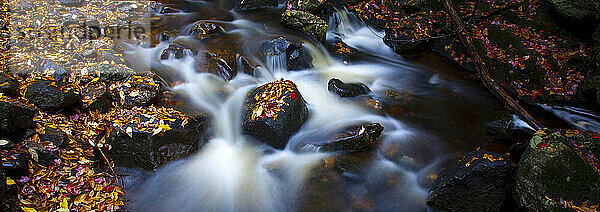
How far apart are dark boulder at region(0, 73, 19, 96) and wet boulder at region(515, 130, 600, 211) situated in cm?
727

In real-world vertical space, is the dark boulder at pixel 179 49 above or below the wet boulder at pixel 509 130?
above

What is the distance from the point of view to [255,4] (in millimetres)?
11016

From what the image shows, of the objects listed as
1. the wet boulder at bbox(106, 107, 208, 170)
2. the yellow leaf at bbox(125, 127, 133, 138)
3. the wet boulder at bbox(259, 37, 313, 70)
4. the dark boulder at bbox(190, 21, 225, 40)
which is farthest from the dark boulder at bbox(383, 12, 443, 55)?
the yellow leaf at bbox(125, 127, 133, 138)

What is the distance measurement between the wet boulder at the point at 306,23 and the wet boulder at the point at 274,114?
12.0ft

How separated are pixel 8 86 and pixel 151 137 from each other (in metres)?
2.16

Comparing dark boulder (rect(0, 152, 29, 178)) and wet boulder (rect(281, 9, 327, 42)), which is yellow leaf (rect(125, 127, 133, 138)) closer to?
dark boulder (rect(0, 152, 29, 178))

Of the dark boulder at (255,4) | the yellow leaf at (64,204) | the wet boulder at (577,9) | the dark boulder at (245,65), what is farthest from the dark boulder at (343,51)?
the yellow leaf at (64,204)

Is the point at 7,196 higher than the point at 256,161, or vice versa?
the point at 7,196

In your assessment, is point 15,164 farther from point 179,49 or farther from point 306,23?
point 306,23

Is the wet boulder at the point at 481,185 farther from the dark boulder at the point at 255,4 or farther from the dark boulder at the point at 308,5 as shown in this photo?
the dark boulder at the point at 255,4

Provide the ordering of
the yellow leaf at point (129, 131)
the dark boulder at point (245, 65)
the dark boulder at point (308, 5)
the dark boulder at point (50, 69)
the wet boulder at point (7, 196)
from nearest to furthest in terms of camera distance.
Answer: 1. the wet boulder at point (7, 196)
2. the yellow leaf at point (129, 131)
3. the dark boulder at point (50, 69)
4. the dark boulder at point (245, 65)
5. the dark boulder at point (308, 5)

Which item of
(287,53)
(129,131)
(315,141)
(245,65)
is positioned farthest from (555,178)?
(245,65)

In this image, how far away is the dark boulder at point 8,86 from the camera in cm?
475

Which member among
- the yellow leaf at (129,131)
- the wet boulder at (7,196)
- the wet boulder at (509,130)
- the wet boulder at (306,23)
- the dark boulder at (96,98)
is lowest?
the wet boulder at (7,196)
